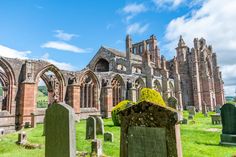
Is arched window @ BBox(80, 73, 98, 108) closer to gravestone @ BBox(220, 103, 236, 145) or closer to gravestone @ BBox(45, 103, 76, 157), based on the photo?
gravestone @ BBox(220, 103, 236, 145)

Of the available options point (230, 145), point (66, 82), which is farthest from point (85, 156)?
point (66, 82)

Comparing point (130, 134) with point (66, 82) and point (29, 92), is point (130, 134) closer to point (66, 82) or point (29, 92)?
point (29, 92)

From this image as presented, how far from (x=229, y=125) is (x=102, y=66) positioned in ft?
99.5

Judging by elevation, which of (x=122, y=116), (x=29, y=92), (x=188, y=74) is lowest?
(x=122, y=116)

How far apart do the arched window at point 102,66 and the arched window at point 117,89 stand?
1063 cm

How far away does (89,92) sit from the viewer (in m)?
23.7

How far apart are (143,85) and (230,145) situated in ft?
73.8

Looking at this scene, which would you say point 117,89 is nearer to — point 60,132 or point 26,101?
point 26,101

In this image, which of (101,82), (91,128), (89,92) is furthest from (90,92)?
(91,128)

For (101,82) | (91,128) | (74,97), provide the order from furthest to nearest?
(101,82) < (74,97) < (91,128)

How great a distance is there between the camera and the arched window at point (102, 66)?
121ft

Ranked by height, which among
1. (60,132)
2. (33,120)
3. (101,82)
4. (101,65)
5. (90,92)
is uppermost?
(101,65)

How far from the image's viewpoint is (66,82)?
2022 centimetres

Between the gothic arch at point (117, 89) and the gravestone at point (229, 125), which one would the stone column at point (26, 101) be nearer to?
the gothic arch at point (117, 89)
